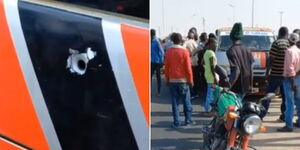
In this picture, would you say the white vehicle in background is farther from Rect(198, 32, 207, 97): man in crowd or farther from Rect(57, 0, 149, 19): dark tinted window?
Rect(57, 0, 149, 19): dark tinted window

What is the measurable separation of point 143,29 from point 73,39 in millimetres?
289

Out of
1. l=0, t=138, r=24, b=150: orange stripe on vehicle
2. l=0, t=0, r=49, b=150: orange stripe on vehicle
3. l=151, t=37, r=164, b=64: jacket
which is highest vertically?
l=151, t=37, r=164, b=64: jacket

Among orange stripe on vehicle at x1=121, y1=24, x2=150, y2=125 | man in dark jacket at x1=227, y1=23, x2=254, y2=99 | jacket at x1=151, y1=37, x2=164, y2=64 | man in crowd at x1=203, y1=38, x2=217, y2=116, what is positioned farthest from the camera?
jacket at x1=151, y1=37, x2=164, y2=64

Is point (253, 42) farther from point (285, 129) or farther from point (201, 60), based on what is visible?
point (285, 129)

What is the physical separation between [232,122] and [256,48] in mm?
6118

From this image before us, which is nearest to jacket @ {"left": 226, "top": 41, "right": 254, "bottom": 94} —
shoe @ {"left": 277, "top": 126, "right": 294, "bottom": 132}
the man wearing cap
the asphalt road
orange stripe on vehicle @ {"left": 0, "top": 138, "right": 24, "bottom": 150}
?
the man wearing cap

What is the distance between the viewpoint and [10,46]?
153 centimetres

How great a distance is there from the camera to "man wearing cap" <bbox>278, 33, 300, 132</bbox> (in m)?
5.36

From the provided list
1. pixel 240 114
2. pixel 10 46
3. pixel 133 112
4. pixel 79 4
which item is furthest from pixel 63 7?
pixel 240 114

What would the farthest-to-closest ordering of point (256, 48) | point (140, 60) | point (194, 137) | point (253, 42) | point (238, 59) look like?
point (253, 42) → point (256, 48) → point (194, 137) → point (238, 59) → point (140, 60)

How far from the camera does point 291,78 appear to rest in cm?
553

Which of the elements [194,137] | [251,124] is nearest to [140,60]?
[251,124]

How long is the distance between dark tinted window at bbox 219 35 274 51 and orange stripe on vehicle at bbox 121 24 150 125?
8015mm

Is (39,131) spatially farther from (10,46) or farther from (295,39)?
(295,39)
